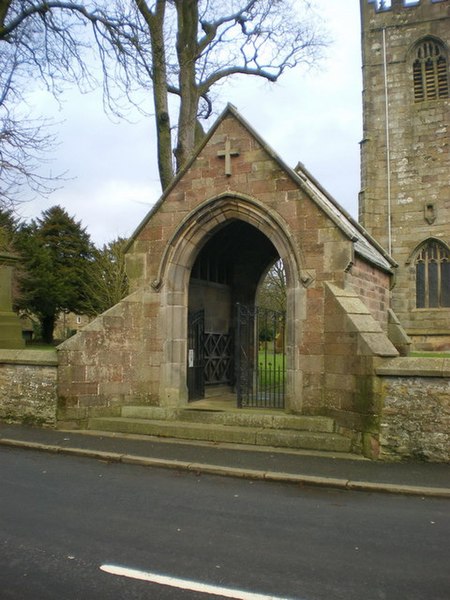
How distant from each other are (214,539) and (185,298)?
569 centimetres

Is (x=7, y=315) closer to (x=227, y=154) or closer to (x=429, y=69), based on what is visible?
(x=227, y=154)

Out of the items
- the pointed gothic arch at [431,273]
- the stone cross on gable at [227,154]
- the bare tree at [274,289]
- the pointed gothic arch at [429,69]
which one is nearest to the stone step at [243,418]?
the stone cross on gable at [227,154]

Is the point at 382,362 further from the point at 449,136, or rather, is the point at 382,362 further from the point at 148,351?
the point at 449,136

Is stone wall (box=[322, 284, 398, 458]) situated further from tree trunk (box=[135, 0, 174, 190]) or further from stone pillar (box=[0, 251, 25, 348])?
stone pillar (box=[0, 251, 25, 348])

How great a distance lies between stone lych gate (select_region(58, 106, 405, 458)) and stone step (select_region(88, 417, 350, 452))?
280 mm

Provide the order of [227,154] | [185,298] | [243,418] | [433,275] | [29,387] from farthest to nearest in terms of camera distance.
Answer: [433,275], [185,298], [29,387], [227,154], [243,418]

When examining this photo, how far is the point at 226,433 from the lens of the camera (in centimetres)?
848

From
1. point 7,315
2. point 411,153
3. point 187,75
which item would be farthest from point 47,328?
point 187,75

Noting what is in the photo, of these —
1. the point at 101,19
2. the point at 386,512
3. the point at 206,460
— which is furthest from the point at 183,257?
the point at 101,19

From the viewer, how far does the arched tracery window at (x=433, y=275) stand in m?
25.3

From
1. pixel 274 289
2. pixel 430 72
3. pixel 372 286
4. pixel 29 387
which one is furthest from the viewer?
pixel 274 289

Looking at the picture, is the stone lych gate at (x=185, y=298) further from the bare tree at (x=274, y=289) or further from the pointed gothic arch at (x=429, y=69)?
the bare tree at (x=274, y=289)

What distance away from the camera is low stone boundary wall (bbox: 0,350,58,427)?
374 inches

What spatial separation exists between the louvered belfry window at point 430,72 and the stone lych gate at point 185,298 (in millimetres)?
19467
